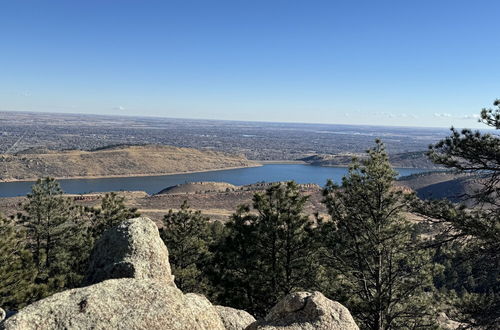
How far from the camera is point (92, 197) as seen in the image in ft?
328

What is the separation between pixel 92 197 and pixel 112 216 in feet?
267

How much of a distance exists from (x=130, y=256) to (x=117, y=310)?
4.27 metres

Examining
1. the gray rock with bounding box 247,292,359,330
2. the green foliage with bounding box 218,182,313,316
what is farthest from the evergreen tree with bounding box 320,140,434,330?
the gray rock with bounding box 247,292,359,330

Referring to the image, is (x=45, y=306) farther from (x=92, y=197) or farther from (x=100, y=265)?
(x=92, y=197)

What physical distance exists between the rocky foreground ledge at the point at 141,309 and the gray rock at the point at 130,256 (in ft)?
0.10

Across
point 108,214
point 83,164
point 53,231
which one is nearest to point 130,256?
point 108,214

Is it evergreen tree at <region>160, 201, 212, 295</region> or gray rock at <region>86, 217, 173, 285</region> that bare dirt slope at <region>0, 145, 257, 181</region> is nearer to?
evergreen tree at <region>160, 201, 212, 295</region>

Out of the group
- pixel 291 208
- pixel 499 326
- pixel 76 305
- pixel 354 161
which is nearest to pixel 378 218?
pixel 354 161

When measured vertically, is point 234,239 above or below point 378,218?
below

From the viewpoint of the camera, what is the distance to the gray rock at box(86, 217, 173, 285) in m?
11.2

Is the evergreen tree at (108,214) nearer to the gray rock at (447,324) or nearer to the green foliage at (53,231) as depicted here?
the green foliage at (53,231)

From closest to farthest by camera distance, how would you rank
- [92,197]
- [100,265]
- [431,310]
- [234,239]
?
[100,265]
[431,310]
[234,239]
[92,197]

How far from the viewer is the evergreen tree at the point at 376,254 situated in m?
18.2

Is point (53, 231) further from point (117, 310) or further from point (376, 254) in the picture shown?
point (117, 310)
